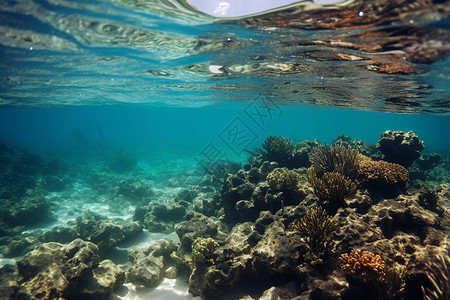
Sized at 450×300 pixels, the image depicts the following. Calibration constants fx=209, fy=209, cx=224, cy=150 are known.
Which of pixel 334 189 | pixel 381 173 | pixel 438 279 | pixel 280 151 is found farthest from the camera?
pixel 280 151

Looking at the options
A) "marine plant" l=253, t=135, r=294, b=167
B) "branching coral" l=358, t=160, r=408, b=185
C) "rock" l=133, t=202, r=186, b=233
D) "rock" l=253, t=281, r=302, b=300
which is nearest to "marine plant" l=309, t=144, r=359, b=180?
"branching coral" l=358, t=160, r=408, b=185

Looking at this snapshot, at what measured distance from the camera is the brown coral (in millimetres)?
4676

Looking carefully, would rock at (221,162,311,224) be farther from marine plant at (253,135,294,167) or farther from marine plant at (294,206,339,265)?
marine plant at (253,135,294,167)

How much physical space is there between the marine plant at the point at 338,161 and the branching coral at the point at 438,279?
135 inches

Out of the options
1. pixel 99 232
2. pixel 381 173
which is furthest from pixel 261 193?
pixel 99 232

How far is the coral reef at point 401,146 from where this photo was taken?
380 inches

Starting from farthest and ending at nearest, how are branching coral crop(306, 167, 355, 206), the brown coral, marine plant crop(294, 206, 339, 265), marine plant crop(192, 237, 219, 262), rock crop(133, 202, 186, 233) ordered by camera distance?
rock crop(133, 202, 186, 233)
marine plant crop(192, 237, 219, 262)
branching coral crop(306, 167, 355, 206)
marine plant crop(294, 206, 339, 265)
the brown coral

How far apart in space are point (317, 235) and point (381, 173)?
3724 millimetres

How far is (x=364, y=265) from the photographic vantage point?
15.6ft

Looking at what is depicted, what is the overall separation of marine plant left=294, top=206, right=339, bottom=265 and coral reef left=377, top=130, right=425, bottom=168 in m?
6.50

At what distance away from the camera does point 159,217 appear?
12758 mm

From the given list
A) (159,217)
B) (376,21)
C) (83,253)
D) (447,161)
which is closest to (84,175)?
(159,217)

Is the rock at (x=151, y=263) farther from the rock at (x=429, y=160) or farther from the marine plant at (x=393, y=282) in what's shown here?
the rock at (x=429, y=160)

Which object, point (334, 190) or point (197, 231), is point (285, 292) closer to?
point (334, 190)
